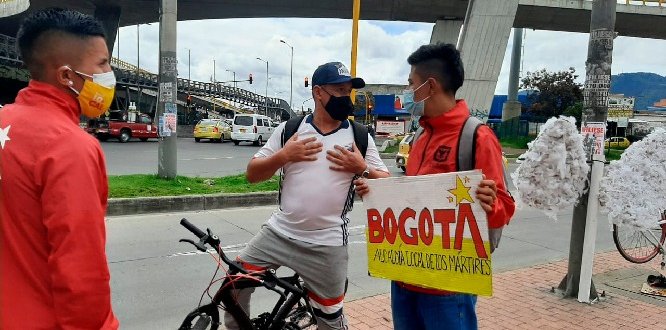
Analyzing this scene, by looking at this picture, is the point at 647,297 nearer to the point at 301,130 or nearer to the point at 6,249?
the point at 301,130

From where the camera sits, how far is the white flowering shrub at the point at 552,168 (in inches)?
177

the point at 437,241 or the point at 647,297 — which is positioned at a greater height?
the point at 437,241

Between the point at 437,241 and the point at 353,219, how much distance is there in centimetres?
696

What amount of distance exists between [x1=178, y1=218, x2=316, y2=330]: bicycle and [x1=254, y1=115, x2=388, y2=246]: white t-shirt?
31 centimetres

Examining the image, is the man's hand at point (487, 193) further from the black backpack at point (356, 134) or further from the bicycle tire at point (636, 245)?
the bicycle tire at point (636, 245)

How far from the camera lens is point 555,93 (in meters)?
44.8

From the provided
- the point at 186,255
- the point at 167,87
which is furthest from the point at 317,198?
the point at 167,87

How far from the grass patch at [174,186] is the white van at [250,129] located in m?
19.1

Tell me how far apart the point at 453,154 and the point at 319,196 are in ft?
2.74

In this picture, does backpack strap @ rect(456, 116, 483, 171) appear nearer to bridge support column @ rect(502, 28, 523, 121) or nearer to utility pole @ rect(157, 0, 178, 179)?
utility pole @ rect(157, 0, 178, 179)

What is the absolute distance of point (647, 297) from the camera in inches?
209

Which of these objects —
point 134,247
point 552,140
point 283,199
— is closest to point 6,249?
point 283,199

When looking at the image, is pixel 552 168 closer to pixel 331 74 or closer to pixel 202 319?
pixel 331 74

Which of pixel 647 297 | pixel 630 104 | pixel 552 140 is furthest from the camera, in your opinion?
pixel 630 104
